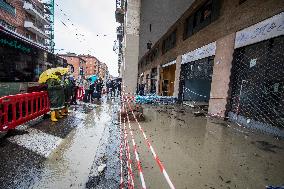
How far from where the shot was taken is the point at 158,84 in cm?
2236

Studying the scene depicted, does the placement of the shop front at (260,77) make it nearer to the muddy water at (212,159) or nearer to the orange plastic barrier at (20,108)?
the muddy water at (212,159)

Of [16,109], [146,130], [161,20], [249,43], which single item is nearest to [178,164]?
[146,130]

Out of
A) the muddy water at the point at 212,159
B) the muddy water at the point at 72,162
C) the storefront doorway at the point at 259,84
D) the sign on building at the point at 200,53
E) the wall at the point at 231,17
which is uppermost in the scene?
the wall at the point at 231,17

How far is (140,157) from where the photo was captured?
13.4 feet

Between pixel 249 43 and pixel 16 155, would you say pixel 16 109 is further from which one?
pixel 249 43

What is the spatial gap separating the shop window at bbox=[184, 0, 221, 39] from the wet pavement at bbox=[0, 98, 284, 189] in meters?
7.65

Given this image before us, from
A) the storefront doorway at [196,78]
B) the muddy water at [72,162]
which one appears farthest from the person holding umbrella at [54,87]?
the storefront doorway at [196,78]

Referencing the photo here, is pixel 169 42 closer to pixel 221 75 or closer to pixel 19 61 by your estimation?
pixel 221 75

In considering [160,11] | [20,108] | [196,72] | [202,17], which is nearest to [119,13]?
[160,11]

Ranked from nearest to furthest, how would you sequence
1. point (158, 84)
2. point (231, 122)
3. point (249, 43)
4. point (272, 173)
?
point (272, 173) → point (249, 43) → point (231, 122) → point (158, 84)

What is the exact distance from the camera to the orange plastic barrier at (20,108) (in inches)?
205

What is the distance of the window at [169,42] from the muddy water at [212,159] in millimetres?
13718

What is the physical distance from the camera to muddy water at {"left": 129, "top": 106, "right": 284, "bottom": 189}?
10.7ft

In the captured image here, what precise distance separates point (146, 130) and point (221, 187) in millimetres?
3630
